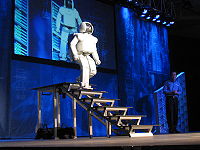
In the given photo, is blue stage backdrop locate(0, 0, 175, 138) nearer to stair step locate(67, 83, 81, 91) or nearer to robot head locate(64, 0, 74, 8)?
robot head locate(64, 0, 74, 8)

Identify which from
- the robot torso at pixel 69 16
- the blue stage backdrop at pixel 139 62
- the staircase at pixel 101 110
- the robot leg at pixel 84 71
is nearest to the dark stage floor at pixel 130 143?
the staircase at pixel 101 110

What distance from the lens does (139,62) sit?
11.1m

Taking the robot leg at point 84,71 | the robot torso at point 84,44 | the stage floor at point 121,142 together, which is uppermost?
the robot torso at point 84,44

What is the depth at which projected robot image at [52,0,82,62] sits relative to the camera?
335 inches

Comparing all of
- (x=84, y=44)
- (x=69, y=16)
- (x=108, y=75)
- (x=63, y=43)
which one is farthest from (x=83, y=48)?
(x=108, y=75)

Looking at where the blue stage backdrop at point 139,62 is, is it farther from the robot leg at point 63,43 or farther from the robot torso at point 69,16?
the robot leg at point 63,43

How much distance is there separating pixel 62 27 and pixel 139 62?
3.27 metres

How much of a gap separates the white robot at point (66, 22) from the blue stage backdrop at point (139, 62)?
1915 millimetres

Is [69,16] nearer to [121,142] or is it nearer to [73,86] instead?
[73,86]

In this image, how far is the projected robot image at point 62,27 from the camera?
27.9 feet

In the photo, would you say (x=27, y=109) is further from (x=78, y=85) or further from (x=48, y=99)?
(x=78, y=85)

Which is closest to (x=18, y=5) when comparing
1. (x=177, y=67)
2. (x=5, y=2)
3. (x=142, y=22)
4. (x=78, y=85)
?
(x=5, y=2)

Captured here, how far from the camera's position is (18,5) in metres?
7.77

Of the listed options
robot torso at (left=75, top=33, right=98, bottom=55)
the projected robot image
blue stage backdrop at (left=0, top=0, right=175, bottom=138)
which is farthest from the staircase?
the projected robot image
